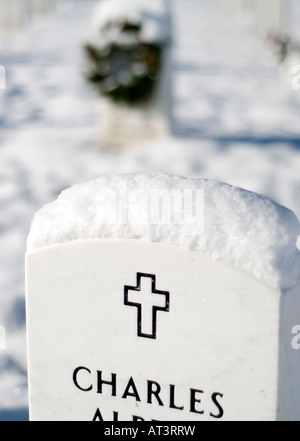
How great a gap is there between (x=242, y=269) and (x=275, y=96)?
864 centimetres

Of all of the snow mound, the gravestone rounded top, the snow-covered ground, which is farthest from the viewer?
the gravestone rounded top

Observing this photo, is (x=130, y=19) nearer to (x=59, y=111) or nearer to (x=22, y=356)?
(x=59, y=111)

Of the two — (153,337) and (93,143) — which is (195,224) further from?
(93,143)

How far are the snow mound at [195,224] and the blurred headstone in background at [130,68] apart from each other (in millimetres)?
4972

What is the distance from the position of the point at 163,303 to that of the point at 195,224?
255mm

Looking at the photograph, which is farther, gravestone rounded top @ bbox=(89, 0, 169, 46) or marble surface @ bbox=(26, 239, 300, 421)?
gravestone rounded top @ bbox=(89, 0, 169, 46)

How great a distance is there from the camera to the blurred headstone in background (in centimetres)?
688

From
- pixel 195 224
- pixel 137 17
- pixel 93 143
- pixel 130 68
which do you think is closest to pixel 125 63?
pixel 130 68

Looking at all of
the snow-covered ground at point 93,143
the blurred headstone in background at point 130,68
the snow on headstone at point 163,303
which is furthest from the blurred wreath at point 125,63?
the snow on headstone at point 163,303

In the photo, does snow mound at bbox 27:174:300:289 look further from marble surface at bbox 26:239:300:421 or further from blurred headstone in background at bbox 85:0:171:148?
blurred headstone in background at bbox 85:0:171:148

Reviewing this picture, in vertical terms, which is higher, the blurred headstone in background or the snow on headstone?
the blurred headstone in background

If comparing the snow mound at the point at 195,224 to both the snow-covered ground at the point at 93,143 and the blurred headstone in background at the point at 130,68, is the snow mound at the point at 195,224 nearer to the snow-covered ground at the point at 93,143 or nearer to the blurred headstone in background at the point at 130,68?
the snow-covered ground at the point at 93,143

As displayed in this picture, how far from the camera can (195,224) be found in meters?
1.92

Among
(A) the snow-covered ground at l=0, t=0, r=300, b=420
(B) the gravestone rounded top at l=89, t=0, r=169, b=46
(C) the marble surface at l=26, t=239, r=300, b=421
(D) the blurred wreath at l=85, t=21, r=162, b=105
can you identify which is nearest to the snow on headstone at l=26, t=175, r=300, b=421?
(C) the marble surface at l=26, t=239, r=300, b=421
